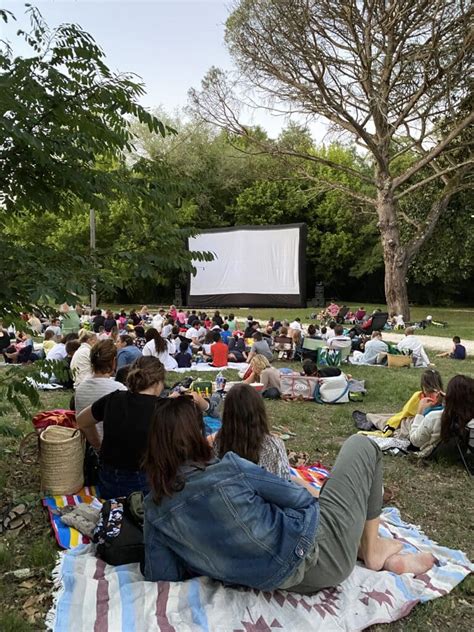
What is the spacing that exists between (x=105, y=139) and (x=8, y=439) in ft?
11.5

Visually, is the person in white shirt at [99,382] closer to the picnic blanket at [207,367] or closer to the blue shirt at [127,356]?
the blue shirt at [127,356]

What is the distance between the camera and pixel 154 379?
3.62m

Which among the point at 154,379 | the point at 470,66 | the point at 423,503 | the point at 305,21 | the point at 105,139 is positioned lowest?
the point at 423,503

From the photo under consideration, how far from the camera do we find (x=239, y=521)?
230 centimetres

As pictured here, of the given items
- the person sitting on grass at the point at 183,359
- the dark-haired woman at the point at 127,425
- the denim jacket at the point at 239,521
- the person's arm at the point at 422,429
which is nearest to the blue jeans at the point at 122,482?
the dark-haired woman at the point at 127,425

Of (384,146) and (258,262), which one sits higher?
(384,146)

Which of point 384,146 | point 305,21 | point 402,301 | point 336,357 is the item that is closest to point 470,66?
point 384,146

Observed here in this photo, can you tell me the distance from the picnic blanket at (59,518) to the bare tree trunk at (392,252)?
722 inches

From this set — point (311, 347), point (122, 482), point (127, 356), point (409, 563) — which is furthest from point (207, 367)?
point (409, 563)

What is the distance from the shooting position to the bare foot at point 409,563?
296 centimetres

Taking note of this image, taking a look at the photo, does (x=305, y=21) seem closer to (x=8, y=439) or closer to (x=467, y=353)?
(x=467, y=353)

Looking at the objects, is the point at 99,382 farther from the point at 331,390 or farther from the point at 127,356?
the point at 331,390

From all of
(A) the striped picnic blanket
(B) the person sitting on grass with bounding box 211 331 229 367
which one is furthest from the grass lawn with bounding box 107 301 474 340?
(A) the striped picnic blanket

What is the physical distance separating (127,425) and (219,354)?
24.5ft
